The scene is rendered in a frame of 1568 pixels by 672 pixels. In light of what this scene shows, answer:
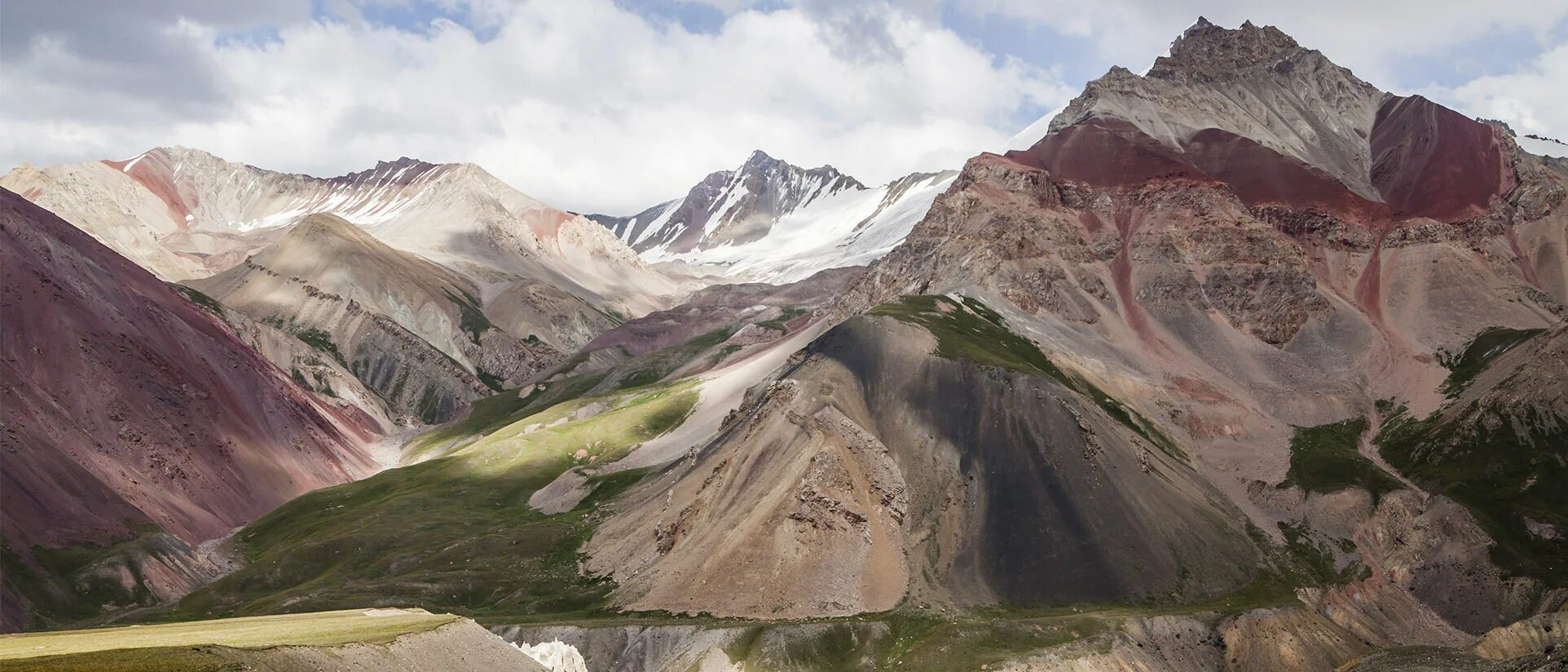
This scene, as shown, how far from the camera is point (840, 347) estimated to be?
121m

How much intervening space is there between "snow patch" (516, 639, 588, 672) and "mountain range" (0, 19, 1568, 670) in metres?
0.45

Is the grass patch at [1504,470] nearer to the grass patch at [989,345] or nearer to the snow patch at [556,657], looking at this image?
the grass patch at [989,345]

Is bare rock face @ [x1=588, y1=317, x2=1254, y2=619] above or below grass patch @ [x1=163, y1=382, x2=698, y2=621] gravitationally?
above

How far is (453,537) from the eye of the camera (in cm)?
12131

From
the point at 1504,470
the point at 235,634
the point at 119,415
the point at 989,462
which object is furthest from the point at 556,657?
the point at 119,415

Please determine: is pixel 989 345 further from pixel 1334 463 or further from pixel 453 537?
pixel 453 537

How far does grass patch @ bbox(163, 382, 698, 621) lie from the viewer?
101 metres

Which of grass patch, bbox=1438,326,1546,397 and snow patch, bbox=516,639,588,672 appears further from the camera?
grass patch, bbox=1438,326,1546,397

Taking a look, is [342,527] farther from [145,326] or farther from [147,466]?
[145,326]

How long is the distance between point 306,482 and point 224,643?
437 feet

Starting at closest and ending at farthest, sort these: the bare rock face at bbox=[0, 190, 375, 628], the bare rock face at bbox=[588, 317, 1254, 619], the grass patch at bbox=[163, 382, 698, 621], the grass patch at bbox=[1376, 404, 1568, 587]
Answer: the bare rock face at bbox=[588, 317, 1254, 619], the grass patch at bbox=[163, 382, 698, 621], the grass patch at bbox=[1376, 404, 1568, 587], the bare rock face at bbox=[0, 190, 375, 628]

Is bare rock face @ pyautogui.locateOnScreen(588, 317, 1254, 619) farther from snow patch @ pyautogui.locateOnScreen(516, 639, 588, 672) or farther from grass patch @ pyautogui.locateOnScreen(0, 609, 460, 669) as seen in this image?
grass patch @ pyautogui.locateOnScreen(0, 609, 460, 669)

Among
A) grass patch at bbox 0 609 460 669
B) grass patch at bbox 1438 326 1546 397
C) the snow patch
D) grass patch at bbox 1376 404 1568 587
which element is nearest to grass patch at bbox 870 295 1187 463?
grass patch at bbox 1376 404 1568 587

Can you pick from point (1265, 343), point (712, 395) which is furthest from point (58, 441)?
point (1265, 343)
